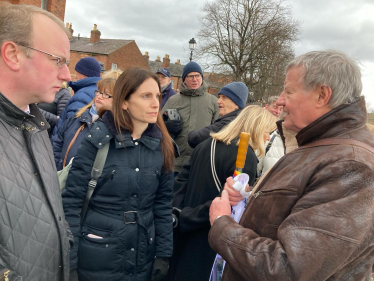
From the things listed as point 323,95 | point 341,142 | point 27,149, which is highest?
point 323,95

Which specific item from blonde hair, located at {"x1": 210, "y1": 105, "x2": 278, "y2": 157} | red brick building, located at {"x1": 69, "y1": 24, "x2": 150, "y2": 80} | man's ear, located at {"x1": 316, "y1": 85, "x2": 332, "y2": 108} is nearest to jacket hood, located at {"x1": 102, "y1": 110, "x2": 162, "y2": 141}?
blonde hair, located at {"x1": 210, "y1": 105, "x2": 278, "y2": 157}

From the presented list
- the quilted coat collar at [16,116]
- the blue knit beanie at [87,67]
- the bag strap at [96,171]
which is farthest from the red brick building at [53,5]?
the quilted coat collar at [16,116]

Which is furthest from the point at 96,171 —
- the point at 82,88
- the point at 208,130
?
the point at 82,88

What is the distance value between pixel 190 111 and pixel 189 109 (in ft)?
0.15

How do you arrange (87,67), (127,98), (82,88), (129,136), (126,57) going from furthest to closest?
(126,57)
(87,67)
(82,88)
(127,98)
(129,136)

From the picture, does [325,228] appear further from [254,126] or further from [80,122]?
[80,122]

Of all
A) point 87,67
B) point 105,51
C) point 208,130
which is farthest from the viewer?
point 105,51

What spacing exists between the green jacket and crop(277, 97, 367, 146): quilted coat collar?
3.25 m

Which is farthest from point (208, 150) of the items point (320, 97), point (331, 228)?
point (331, 228)

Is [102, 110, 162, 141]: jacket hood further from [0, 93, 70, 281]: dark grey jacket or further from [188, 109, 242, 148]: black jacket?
[188, 109, 242, 148]: black jacket

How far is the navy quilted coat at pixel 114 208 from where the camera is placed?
77.8 inches

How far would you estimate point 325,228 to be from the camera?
1103 millimetres

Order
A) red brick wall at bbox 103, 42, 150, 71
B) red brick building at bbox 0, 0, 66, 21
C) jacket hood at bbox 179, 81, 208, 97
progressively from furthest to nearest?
red brick wall at bbox 103, 42, 150, 71
red brick building at bbox 0, 0, 66, 21
jacket hood at bbox 179, 81, 208, 97

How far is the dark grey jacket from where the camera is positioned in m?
1.16
